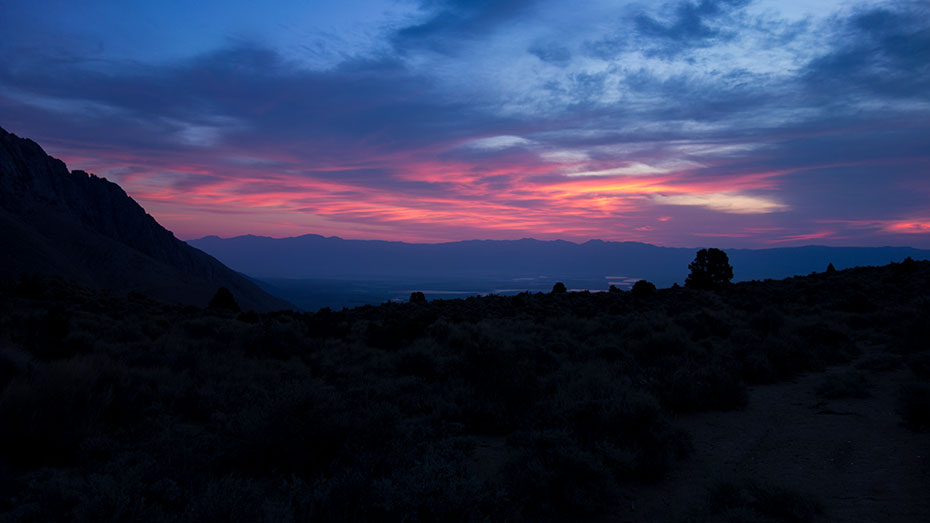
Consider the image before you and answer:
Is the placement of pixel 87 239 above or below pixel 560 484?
above

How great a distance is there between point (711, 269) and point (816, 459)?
4181cm

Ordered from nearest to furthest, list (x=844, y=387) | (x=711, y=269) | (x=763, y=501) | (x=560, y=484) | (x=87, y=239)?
(x=763, y=501), (x=560, y=484), (x=844, y=387), (x=711, y=269), (x=87, y=239)

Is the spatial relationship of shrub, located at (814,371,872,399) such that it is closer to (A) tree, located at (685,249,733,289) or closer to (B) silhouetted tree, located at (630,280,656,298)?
(B) silhouetted tree, located at (630,280,656,298)

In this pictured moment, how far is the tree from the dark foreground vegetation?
30325 mm

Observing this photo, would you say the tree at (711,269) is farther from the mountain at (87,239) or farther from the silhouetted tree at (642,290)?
the mountain at (87,239)

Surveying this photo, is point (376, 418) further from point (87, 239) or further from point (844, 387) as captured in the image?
point (87, 239)

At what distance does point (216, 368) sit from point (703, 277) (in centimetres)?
4314

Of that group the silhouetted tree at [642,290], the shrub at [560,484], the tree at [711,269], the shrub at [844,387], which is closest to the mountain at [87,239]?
the silhouetted tree at [642,290]

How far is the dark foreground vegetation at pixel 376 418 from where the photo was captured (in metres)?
4.56

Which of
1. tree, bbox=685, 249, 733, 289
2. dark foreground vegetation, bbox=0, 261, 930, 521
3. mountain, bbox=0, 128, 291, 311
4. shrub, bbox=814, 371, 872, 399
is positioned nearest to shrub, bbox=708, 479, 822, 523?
dark foreground vegetation, bbox=0, 261, 930, 521

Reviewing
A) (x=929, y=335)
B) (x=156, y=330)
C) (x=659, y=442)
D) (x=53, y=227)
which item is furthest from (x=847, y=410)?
(x=53, y=227)

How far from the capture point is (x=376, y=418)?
639 centimetres

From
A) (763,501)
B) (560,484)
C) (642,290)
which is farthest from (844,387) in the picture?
(642,290)

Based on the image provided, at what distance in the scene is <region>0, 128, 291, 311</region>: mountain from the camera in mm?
67250
